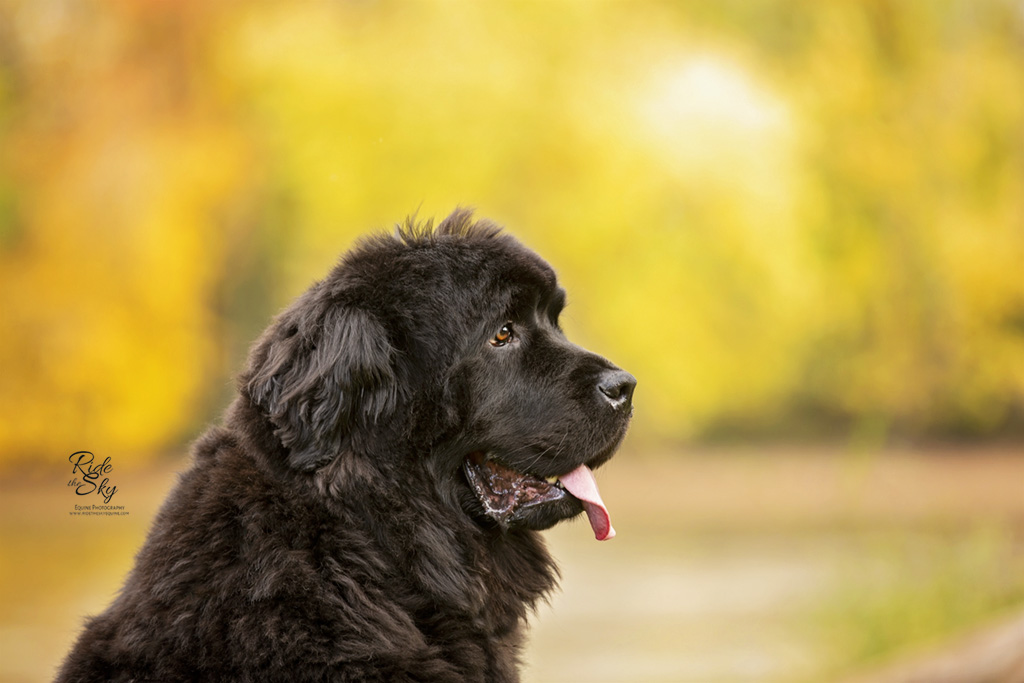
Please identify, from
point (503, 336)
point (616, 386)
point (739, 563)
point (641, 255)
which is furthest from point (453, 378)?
point (739, 563)

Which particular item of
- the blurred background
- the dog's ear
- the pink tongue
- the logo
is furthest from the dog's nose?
the logo

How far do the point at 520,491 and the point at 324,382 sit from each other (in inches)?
28.9

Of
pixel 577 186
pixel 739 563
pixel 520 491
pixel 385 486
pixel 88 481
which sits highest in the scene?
pixel 577 186

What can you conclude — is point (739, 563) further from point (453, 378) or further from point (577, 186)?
point (453, 378)

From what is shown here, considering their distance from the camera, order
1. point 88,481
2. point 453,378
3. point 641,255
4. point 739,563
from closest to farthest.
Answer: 1. point 453,378
2. point 88,481
3. point 739,563
4. point 641,255

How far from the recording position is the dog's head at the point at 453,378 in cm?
239

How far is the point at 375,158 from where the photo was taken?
816cm

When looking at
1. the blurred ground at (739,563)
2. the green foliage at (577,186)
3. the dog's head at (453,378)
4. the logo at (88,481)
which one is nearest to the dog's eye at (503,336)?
the dog's head at (453,378)

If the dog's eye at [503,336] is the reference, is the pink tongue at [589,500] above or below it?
below

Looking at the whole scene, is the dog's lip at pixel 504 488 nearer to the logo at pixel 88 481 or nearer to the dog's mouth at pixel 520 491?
the dog's mouth at pixel 520 491

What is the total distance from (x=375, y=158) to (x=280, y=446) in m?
6.15

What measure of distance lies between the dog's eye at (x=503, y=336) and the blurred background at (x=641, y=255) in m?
4.62

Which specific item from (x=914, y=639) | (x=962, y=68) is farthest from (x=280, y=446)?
(x=962, y=68)

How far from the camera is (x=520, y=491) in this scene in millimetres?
2711
